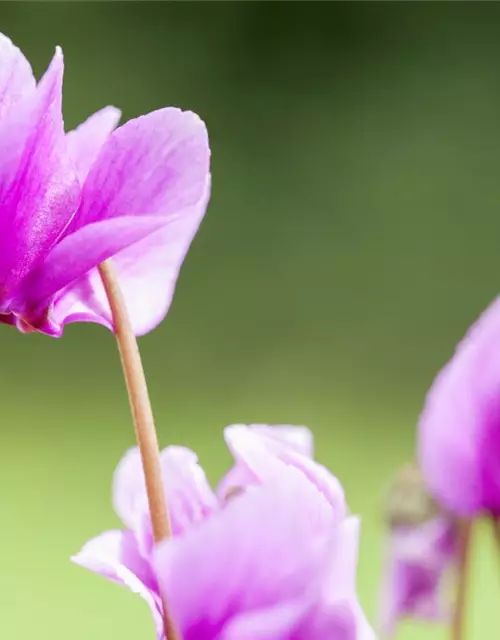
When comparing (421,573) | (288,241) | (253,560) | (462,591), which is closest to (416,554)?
(421,573)

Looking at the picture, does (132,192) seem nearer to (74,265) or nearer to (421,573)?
(74,265)

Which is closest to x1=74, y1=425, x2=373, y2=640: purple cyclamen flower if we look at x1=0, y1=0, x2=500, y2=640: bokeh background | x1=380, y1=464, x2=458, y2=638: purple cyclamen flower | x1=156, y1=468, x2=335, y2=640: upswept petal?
x1=156, y1=468, x2=335, y2=640: upswept petal

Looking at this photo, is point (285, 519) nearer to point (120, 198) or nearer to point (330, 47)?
point (120, 198)

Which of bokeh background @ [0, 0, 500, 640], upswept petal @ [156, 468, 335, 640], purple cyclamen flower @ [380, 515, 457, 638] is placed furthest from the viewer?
bokeh background @ [0, 0, 500, 640]

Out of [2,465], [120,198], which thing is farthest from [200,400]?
[120,198]

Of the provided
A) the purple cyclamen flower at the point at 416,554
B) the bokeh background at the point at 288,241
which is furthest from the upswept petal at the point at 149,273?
the bokeh background at the point at 288,241

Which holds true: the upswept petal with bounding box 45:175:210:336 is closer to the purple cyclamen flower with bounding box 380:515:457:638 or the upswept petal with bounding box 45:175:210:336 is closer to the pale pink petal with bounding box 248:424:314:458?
the pale pink petal with bounding box 248:424:314:458
